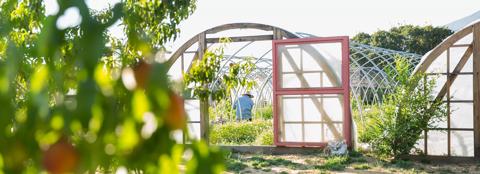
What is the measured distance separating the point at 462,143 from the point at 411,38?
2503 cm

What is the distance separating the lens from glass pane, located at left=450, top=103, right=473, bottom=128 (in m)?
7.60

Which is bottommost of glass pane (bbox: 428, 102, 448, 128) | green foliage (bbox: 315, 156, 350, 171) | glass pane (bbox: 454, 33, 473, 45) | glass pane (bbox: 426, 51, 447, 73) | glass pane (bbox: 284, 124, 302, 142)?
green foliage (bbox: 315, 156, 350, 171)

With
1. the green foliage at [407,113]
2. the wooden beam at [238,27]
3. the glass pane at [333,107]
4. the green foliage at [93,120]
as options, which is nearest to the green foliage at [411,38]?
the wooden beam at [238,27]

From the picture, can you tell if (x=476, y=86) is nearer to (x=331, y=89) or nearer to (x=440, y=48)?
(x=440, y=48)

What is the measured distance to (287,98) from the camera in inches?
348

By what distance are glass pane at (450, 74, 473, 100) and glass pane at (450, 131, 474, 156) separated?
515mm

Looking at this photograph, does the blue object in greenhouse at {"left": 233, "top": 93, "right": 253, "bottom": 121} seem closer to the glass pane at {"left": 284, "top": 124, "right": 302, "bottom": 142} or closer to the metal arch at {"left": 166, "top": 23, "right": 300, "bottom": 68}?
the metal arch at {"left": 166, "top": 23, "right": 300, "bottom": 68}

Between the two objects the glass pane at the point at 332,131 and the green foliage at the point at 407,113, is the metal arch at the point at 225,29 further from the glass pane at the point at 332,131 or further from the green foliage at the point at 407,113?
the green foliage at the point at 407,113

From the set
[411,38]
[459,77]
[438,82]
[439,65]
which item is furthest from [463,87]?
[411,38]

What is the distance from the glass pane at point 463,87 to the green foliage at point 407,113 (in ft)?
1.00

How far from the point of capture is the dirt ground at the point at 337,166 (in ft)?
22.8

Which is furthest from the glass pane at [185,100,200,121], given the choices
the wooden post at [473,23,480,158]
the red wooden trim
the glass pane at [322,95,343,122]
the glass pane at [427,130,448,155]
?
the wooden post at [473,23,480,158]

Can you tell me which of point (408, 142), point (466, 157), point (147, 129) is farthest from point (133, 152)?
point (466, 157)

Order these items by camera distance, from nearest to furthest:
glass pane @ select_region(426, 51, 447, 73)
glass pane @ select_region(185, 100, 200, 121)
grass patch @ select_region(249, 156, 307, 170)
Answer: grass patch @ select_region(249, 156, 307, 170) < glass pane @ select_region(426, 51, 447, 73) < glass pane @ select_region(185, 100, 200, 121)
